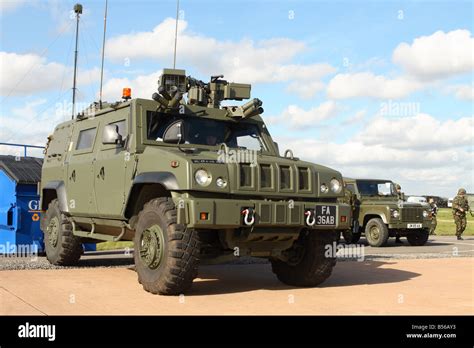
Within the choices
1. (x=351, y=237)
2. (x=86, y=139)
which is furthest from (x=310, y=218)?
(x=351, y=237)

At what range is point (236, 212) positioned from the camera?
577 centimetres

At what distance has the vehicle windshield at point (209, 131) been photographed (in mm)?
7023

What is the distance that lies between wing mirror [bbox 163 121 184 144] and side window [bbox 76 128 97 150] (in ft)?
5.53

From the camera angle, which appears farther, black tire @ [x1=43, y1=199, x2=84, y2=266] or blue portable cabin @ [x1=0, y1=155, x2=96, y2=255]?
blue portable cabin @ [x1=0, y1=155, x2=96, y2=255]

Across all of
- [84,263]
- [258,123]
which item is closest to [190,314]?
[258,123]

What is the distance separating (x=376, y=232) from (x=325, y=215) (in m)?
8.93

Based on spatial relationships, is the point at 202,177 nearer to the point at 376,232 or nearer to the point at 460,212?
the point at 376,232

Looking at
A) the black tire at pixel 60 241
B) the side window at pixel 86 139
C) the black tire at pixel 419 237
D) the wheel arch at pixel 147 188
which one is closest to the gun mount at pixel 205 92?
the wheel arch at pixel 147 188

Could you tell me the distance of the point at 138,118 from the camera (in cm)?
696

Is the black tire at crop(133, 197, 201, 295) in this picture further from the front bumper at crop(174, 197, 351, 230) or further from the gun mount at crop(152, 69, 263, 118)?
the gun mount at crop(152, 69, 263, 118)

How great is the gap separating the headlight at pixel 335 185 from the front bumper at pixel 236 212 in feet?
1.33

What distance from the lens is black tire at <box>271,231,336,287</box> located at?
6.75 m
